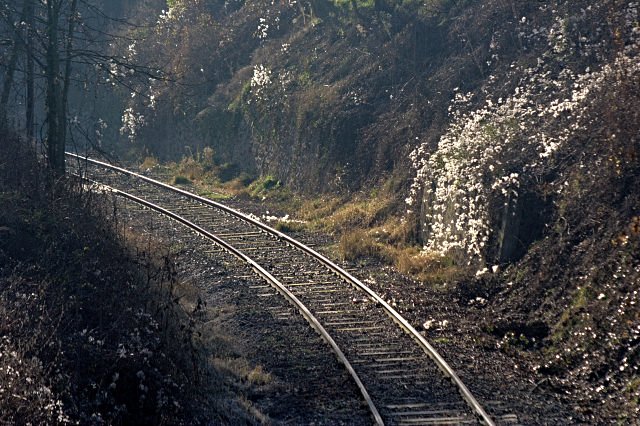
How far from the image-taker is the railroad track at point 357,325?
33.9ft

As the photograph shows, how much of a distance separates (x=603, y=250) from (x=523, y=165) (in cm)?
358

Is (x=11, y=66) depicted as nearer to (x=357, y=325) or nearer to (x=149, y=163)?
(x=357, y=325)

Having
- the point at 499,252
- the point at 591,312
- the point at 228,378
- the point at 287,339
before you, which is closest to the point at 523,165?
the point at 499,252

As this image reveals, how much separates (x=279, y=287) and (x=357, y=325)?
103 inches

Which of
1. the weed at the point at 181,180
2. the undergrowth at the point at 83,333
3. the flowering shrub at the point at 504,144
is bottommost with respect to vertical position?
the weed at the point at 181,180

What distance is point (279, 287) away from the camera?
1614cm

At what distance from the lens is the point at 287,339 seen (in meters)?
13.2

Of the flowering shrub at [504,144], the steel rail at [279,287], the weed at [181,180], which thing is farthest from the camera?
the weed at [181,180]

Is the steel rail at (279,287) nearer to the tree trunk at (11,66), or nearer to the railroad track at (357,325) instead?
the railroad track at (357,325)

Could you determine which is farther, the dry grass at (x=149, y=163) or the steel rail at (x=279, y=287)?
the dry grass at (x=149, y=163)

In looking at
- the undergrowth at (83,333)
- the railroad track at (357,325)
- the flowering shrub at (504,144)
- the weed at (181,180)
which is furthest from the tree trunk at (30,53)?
the flowering shrub at (504,144)

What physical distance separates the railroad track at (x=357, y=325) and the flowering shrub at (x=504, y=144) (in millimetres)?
2665

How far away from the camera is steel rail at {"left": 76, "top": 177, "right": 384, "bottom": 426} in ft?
34.9

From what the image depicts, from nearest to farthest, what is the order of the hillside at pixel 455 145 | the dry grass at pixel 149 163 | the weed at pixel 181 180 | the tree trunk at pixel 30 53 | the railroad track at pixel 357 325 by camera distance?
the railroad track at pixel 357 325 → the hillside at pixel 455 145 → the tree trunk at pixel 30 53 → the weed at pixel 181 180 → the dry grass at pixel 149 163
